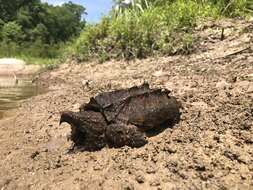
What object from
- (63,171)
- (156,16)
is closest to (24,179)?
(63,171)

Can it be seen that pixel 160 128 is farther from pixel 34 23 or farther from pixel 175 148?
pixel 34 23

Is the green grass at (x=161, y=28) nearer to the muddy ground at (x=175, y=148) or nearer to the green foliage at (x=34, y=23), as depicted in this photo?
the muddy ground at (x=175, y=148)

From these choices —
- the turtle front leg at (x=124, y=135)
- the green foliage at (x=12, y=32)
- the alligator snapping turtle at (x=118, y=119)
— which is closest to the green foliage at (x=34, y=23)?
the green foliage at (x=12, y=32)

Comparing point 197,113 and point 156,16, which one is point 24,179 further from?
point 156,16

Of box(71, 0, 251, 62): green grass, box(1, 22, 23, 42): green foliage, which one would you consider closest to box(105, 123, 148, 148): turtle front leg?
box(71, 0, 251, 62): green grass

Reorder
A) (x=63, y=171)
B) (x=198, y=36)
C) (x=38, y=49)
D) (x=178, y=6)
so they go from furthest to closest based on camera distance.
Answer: (x=38, y=49)
(x=178, y=6)
(x=198, y=36)
(x=63, y=171)

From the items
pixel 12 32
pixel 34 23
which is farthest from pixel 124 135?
pixel 34 23
